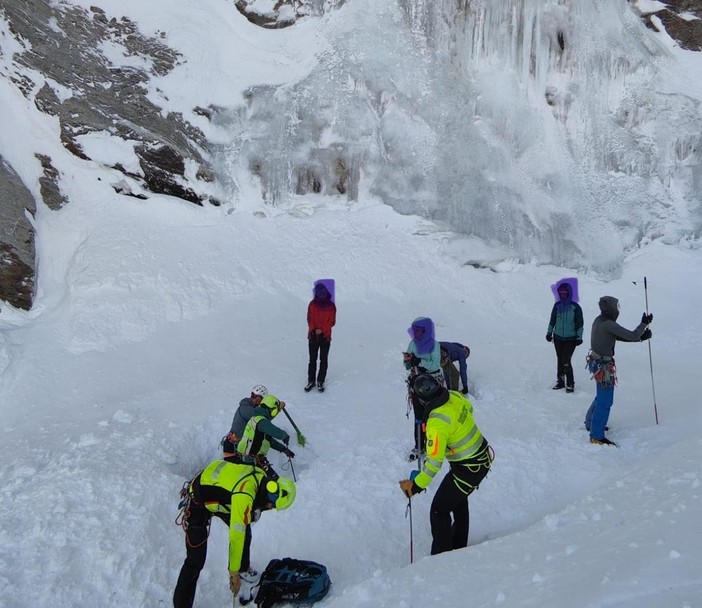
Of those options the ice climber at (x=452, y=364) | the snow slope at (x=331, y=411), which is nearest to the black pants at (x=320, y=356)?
the snow slope at (x=331, y=411)

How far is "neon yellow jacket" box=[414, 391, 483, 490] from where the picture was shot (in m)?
4.30

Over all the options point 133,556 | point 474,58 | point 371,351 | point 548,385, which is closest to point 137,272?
point 371,351

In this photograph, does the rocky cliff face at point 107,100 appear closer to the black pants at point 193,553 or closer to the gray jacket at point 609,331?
the gray jacket at point 609,331

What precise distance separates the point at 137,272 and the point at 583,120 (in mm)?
11736

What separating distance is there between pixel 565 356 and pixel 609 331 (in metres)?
1.96

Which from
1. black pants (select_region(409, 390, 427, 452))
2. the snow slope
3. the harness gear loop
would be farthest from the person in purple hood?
the harness gear loop

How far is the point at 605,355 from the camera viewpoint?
21.5 feet

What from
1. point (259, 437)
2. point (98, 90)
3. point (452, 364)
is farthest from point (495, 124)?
point (259, 437)

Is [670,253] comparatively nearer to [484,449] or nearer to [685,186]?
[685,186]

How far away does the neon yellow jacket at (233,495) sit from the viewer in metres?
4.26

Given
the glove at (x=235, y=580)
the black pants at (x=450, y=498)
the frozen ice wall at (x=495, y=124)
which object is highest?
the frozen ice wall at (x=495, y=124)

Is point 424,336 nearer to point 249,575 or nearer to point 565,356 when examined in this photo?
point 565,356

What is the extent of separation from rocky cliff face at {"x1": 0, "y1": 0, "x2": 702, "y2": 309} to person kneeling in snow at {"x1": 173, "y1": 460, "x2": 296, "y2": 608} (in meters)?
10.1

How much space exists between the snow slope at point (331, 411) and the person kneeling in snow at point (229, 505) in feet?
1.89
